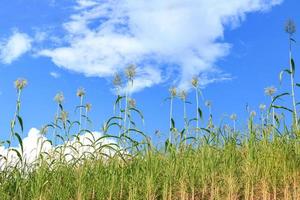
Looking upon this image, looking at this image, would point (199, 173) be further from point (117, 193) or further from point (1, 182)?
point (1, 182)

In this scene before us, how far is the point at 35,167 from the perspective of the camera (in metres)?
6.39

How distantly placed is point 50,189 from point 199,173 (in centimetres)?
168

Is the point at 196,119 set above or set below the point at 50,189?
above

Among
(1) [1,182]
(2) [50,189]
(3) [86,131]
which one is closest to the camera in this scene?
(2) [50,189]

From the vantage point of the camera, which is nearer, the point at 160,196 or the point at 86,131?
the point at 160,196

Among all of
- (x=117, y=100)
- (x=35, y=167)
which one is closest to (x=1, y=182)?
(x=35, y=167)

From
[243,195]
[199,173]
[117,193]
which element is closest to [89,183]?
[117,193]

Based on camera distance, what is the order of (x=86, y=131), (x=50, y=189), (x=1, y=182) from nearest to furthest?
(x=50, y=189)
(x=1, y=182)
(x=86, y=131)

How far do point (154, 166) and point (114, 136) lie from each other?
0.65m

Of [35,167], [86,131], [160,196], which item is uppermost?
[86,131]

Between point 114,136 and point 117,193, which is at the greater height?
point 114,136

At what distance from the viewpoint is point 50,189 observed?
573 centimetres

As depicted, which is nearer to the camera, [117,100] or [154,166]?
[154,166]

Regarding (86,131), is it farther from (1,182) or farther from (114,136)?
(1,182)
